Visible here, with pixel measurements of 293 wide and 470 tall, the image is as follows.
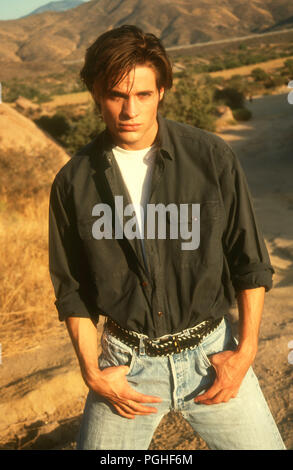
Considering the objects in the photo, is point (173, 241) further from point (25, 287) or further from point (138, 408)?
point (25, 287)

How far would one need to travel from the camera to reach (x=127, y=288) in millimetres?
1668

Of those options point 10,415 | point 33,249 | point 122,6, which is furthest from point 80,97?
point 122,6

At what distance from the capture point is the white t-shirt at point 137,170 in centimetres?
166

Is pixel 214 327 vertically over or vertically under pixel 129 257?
under

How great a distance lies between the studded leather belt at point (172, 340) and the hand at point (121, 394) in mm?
101

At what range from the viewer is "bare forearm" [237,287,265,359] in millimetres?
1630

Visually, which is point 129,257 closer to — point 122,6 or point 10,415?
point 10,415

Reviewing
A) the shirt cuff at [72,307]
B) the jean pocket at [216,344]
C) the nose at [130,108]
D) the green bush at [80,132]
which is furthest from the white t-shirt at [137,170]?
the green bush at [80,132]

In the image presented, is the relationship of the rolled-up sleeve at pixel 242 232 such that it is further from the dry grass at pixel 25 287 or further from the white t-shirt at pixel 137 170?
the dry grass at pixel 25 287

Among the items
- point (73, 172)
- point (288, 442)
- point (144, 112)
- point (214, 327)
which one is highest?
point (144, 112)

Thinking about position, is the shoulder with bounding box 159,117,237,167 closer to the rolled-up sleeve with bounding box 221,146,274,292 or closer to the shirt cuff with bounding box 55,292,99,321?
the rolled-up sleeve with bounding box 221,146,274,292

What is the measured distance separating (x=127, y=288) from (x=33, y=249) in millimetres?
3573

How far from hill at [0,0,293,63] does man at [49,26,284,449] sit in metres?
66.4

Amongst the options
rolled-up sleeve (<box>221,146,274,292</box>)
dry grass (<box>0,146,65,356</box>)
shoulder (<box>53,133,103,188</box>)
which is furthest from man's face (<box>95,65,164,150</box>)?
dry grass (<box>0,146,65,356</box>)
